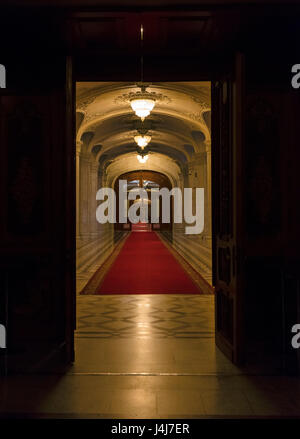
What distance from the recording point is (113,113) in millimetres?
15500

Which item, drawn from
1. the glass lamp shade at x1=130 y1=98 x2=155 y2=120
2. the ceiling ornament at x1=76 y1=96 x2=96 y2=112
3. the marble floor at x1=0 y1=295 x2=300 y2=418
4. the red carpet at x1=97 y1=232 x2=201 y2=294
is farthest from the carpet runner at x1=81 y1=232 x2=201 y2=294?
the ceiling ornament at x1=76 y1=96 x2=96 y2=112

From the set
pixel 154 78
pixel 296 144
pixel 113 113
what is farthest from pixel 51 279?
pixel 113 113

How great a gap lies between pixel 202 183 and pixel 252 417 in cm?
1699

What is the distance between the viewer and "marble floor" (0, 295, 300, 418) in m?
3.21

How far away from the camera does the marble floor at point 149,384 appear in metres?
3.21

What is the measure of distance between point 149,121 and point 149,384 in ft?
47.5

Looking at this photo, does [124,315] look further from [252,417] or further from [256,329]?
[252,417]

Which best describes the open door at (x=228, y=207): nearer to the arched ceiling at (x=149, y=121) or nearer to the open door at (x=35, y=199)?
the open door at (x=35, y=199)

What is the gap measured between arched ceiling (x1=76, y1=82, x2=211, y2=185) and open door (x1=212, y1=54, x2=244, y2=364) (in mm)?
7373

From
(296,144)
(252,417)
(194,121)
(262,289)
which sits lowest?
(252,417)

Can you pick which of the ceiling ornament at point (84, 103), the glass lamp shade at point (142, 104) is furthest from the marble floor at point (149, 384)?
the ceiling ornament at point (84, 103)

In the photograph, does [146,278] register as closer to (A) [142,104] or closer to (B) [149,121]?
(A) [142,104]

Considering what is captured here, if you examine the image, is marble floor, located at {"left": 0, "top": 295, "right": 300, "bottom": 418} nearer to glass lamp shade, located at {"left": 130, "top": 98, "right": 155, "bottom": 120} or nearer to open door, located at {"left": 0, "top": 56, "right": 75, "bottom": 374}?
open door, located at {"left": 0, "top": 56, "right": 75, "bottom": 374}

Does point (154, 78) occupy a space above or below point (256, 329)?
above
